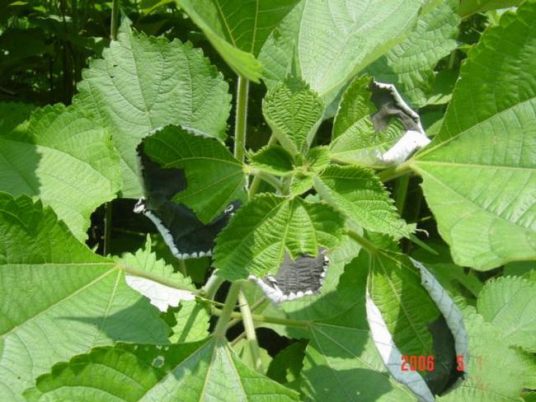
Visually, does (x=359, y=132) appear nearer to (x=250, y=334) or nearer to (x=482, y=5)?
(x=250, y=334)

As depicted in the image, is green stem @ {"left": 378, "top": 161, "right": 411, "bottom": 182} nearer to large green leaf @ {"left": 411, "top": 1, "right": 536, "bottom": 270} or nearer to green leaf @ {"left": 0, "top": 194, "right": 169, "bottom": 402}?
large green leaf @ {"left": 411, "top": 1, "right": 536, "bottom": 270}

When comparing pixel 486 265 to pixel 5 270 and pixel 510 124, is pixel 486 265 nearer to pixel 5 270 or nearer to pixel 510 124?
pixel 510 124

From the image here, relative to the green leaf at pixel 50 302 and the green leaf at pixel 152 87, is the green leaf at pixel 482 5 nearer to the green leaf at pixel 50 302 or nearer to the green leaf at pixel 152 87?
the green leaf at pixel 152 87

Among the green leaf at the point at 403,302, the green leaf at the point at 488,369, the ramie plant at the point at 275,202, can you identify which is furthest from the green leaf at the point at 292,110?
the green leaf at the point at 488,369

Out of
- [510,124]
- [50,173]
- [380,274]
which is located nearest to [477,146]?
[510,124]

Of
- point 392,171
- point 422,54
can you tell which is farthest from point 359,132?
point 422,54
